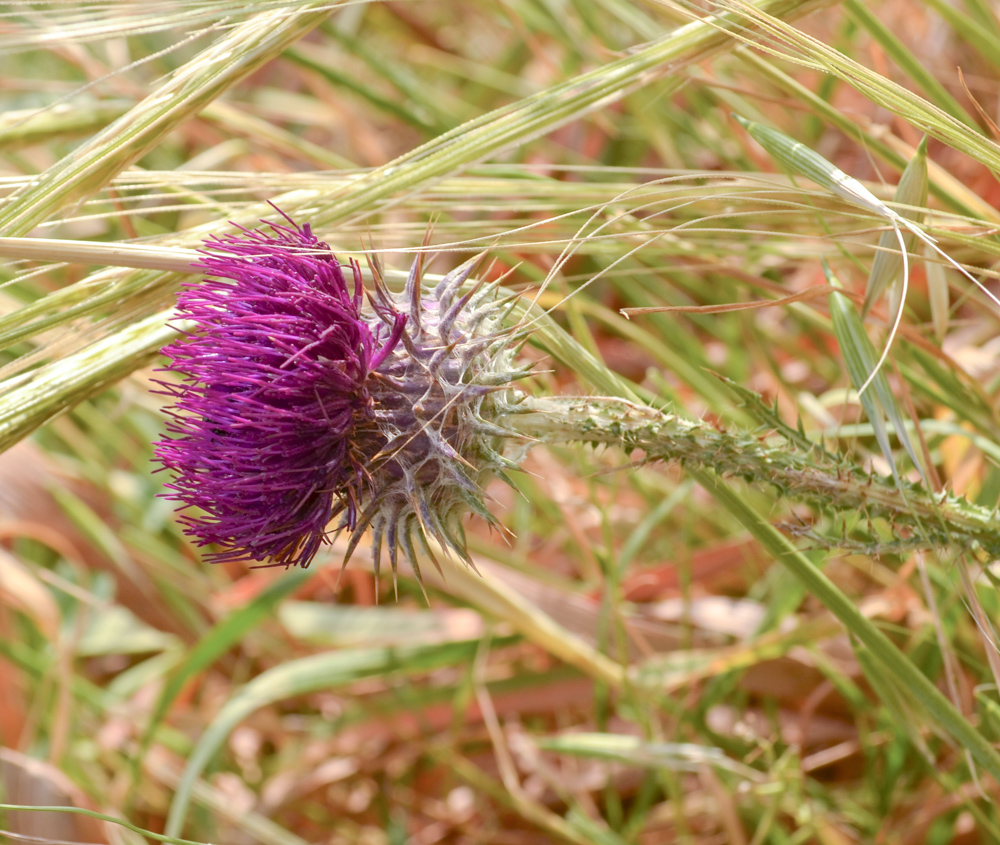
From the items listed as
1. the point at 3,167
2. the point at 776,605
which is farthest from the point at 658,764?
the point at 3,167

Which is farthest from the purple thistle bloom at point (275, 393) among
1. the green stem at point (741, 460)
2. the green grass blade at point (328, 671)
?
the green grass blade at point (328, 671)

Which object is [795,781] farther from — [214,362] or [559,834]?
[214,362]

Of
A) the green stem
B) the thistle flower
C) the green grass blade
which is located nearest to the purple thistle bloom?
the thistle flower

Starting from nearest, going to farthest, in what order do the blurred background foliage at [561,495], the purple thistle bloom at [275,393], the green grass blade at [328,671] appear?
the purple thistle bloom at [275,393], the blurred background foliage at [561,495], the green grass blade at [328,671]

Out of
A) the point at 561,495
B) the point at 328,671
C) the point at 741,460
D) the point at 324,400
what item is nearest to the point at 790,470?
the point at 741,460

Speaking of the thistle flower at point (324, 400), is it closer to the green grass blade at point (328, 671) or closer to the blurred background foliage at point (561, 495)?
the blurred background foliage at point (561, 495)

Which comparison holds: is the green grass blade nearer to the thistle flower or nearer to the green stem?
the thistle flower
